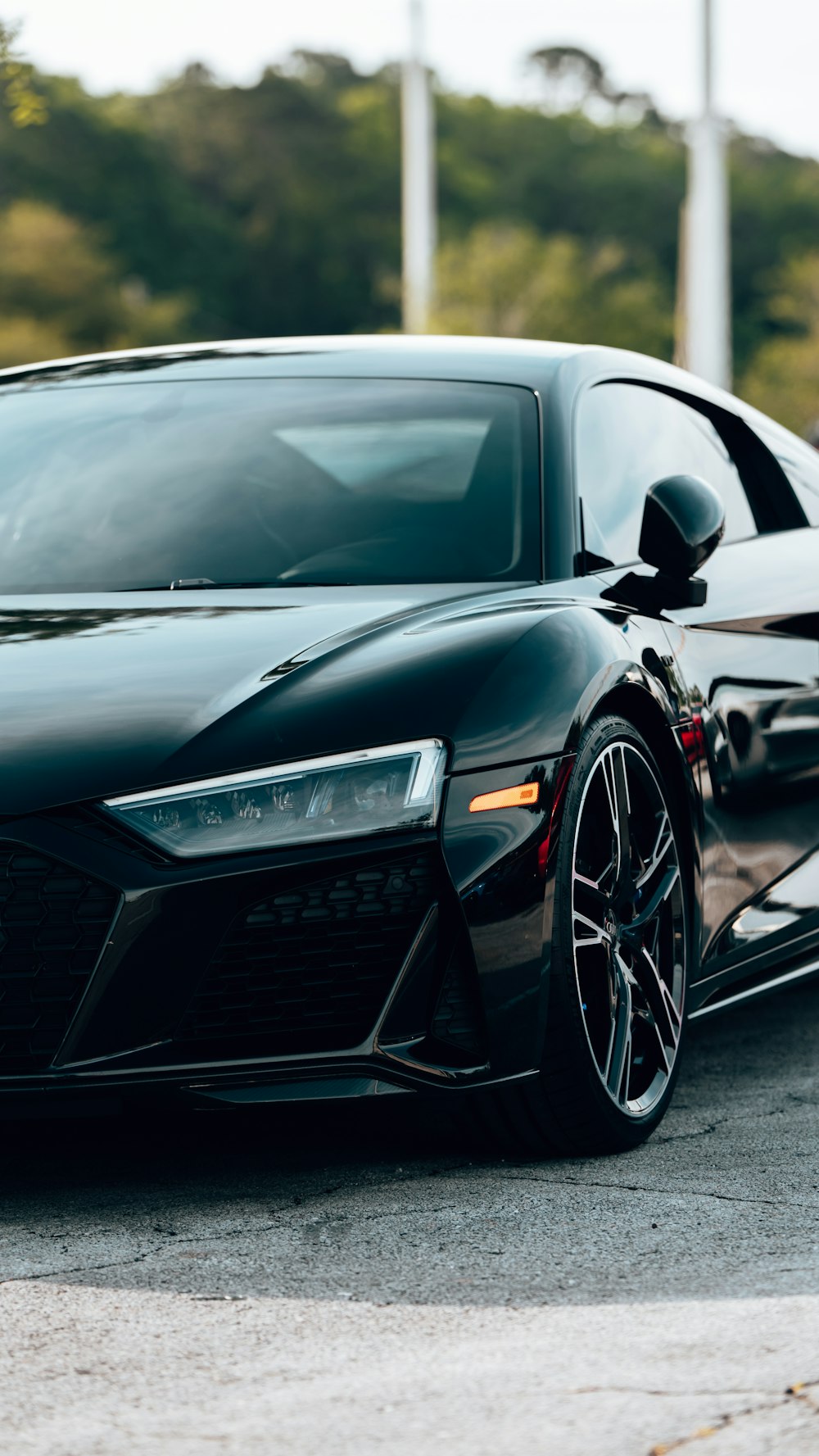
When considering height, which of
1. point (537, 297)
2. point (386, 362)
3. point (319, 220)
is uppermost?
point (319, 220)

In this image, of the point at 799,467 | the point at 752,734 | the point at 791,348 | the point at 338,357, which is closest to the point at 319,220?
the point at 791,348

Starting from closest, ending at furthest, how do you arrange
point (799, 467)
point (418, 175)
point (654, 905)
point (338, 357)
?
point (654, 905) → point (338, 357) → point (799, 467) → point (418, 175)

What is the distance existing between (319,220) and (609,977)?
72.7 metres

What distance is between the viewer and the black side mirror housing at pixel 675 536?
390 centimetres

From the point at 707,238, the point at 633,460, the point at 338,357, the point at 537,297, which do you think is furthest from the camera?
the point at 537,297

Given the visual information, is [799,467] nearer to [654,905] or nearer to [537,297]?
[654,905]

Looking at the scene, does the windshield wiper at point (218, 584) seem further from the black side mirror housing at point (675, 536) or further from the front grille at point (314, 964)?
the front grille at point (314, 964)

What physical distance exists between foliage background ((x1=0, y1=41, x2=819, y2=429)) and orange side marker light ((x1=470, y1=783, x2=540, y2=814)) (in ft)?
187

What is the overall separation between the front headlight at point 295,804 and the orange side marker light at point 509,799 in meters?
0.08

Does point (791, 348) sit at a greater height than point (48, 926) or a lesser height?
greater

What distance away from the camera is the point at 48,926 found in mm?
2979

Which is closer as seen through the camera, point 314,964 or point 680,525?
point 314,964

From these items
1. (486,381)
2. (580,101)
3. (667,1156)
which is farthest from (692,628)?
(580,101)

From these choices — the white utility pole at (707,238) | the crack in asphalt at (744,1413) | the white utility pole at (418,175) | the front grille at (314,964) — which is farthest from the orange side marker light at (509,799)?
the white utility pole at (418,175)
